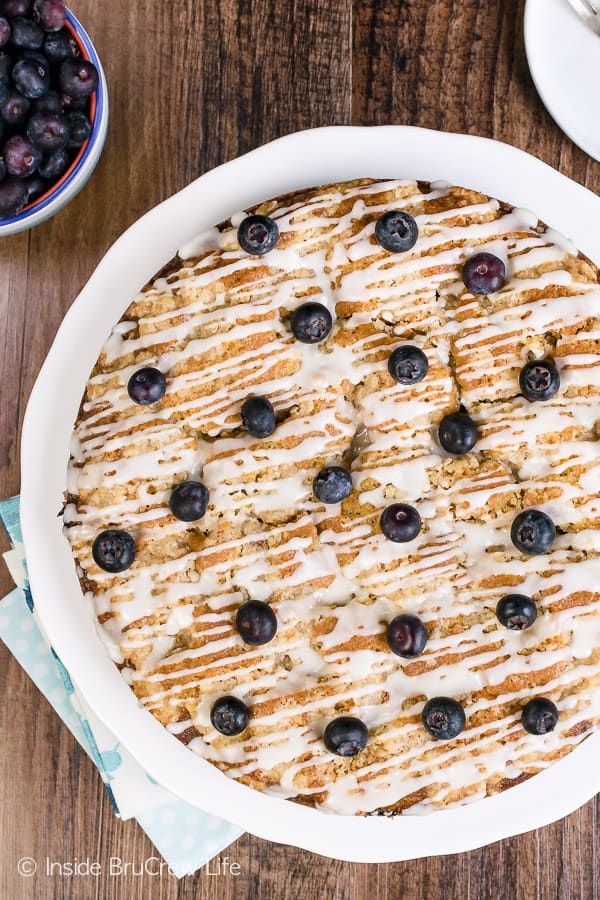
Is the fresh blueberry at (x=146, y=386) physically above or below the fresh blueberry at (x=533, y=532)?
above

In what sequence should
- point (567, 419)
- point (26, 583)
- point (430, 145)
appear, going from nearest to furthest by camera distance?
1. point (567, 419)
2. point (430, 145)
3. point (26, 583)

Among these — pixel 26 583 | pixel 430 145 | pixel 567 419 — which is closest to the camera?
pixel 567 419

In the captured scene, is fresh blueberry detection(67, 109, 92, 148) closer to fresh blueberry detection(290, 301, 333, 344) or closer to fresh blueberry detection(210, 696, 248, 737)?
fresh blueberry detection(290, 301, 333, 344)

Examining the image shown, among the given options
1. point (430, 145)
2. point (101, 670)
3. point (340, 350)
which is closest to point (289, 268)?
point (340, 350)

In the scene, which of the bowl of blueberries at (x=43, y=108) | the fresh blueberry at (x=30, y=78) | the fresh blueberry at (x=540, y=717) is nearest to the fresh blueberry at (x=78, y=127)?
the bowl of blueberries at (x=43, y=108)

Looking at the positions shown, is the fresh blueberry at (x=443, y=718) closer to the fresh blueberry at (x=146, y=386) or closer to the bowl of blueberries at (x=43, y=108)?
the fresh blueberry at (x=146, y=386)

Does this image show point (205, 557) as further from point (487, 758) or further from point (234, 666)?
point (487, 758)

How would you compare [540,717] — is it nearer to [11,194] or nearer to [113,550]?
[113,550]
